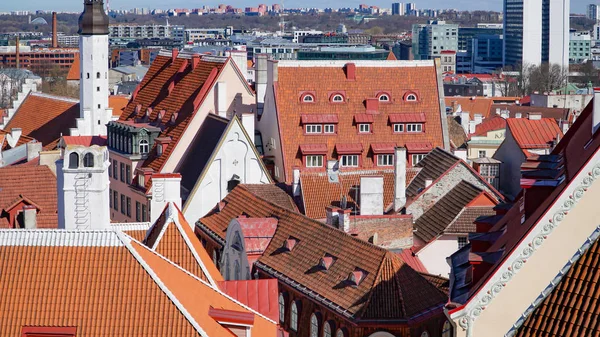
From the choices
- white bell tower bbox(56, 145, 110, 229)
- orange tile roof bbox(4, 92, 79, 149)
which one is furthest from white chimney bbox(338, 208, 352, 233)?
orange tile roof bbox(4, 92, 79, 149)

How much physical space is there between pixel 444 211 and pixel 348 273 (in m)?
11.8

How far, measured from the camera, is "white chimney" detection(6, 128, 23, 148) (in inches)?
3743

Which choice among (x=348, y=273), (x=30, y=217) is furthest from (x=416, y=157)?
(x=348, y=273)

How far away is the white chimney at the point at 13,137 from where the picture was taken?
95062 mm

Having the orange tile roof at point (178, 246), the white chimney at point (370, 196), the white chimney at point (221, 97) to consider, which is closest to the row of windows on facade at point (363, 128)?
the white chimney at point (221, 97)

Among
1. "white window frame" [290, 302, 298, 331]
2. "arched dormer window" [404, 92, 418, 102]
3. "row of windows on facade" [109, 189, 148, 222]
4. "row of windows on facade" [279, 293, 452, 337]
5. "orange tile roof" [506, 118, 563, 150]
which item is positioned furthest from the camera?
"arched dormer window" [404, 92, 418, 102]

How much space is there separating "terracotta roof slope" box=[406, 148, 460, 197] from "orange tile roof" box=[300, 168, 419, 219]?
1151mm

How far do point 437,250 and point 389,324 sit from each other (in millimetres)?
11524

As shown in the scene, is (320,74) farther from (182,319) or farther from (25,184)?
(182,319)

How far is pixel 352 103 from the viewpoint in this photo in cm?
7688

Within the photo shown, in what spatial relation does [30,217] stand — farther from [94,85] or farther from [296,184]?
[94,85]

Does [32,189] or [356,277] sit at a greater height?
[32,189]

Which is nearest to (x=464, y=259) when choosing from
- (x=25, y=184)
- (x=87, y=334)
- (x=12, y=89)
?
(x=87, y=334)

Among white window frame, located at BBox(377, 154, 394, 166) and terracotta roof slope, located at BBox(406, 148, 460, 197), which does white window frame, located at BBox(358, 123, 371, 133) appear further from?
terracotta roof slope, located at BBox(406, 148, 460, 197)
